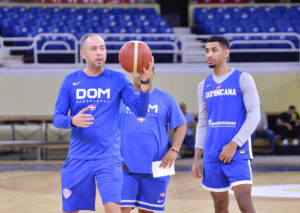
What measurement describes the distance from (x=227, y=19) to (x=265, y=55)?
3236mm

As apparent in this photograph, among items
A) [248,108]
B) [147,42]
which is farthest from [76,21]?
[248,108]

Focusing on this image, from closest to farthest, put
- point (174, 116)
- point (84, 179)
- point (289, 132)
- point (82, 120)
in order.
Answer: point (82, 120), point (84, 179), point (174, 116), point (289, 132)

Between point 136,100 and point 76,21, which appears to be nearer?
point 136,100

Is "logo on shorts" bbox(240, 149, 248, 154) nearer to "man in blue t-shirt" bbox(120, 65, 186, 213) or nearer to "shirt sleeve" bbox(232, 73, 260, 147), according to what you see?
"shirt sleeve" bbox(232, 73, 260, 147)

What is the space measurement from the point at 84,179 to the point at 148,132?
0.88 meters

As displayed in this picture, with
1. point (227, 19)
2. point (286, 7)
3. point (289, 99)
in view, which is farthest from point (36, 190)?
point (286, 7)

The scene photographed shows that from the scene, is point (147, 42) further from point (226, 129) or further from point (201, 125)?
point (226, 129)

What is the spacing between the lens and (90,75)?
15.4 feet

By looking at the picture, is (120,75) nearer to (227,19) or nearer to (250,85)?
(250,85)

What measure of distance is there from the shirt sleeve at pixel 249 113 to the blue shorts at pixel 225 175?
0.60ft

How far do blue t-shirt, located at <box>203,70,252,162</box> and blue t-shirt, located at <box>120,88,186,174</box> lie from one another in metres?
0.43

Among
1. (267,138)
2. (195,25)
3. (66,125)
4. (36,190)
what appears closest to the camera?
(66,125)

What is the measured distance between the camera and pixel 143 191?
515cm

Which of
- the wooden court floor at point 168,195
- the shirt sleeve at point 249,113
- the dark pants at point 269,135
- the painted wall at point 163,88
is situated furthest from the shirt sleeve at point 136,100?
the dark pants at point 269,135
